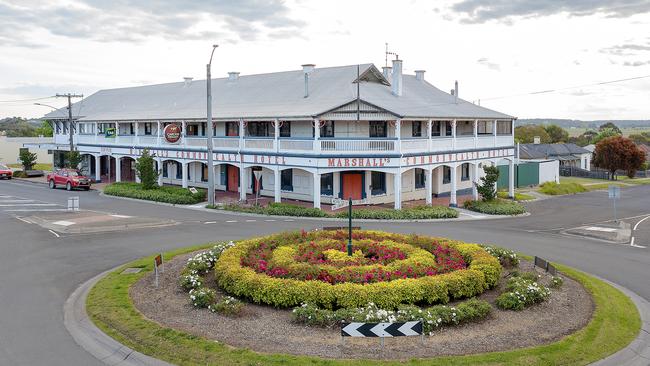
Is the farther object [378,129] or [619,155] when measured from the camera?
[619,155]

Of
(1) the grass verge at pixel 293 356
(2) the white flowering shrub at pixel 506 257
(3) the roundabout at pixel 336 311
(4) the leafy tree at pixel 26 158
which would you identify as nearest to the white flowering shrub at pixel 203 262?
(3) the roundabout at pixel 336 311

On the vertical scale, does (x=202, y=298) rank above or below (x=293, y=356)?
above

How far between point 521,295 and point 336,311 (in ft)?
15.9

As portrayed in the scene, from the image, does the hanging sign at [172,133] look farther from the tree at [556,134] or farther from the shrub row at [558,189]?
the tree at [556,134]

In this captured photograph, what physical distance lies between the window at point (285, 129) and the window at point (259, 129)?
116cm

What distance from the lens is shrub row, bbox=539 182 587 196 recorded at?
Answer: 163 ft

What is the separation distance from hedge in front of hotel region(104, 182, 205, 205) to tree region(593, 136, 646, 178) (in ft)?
165

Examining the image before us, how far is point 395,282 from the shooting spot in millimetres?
14820

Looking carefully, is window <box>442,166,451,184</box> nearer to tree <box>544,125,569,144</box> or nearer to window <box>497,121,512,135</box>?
window <box>497,121,512,135</box>

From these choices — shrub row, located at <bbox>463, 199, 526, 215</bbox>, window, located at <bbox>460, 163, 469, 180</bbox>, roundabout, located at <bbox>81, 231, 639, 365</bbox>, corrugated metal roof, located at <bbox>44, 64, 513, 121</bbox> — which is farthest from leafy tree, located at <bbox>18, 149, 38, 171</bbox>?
roundabout, located at <bbox>81, 231, 639, 365</bbox>

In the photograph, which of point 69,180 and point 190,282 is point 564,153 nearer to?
point 69,180

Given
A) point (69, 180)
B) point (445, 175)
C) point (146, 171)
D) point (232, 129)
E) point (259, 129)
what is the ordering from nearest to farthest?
point (259, 129) → point (146, 171) → point (232, 129) → point (445, 175) → point (69, 180)

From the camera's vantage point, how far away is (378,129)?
37.1m

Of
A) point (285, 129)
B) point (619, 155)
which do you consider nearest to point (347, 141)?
point (285, 129)
